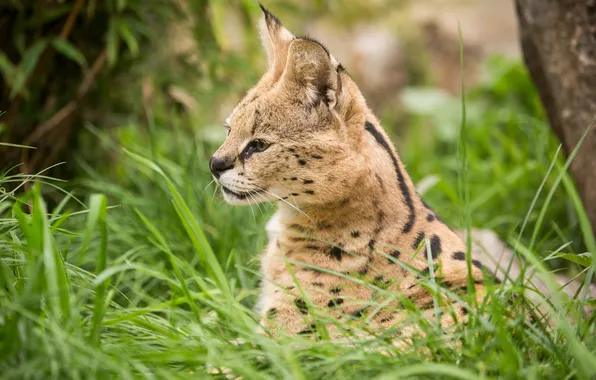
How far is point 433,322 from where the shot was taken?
7.17ft

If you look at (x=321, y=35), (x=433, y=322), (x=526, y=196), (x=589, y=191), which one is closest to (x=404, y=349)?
(x=433, y=322)

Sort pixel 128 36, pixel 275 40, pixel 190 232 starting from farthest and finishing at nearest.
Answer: pixel 128 36 < pixel 275 40 < pixel 190 232

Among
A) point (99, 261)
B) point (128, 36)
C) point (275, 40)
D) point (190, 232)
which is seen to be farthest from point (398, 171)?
point (128, 36)

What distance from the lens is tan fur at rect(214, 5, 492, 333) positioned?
262 centimetres

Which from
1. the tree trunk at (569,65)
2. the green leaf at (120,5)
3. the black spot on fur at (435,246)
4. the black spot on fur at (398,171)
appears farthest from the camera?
the green leaf at (120,5)

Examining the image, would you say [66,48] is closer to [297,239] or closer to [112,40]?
[112,40]

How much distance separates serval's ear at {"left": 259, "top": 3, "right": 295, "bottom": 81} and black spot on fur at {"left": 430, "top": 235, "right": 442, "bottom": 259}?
39.0 inches

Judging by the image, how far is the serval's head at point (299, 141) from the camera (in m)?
2.67

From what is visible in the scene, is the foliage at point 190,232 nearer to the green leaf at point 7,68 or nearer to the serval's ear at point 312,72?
the green leaf at point 7,68

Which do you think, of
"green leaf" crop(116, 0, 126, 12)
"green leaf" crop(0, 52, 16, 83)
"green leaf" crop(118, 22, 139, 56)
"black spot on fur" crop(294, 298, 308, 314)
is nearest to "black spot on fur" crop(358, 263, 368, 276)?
"black spot on fur" crop(294, 298, 308, 314)

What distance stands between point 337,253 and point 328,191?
0.85 feet

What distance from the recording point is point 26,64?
142 inches

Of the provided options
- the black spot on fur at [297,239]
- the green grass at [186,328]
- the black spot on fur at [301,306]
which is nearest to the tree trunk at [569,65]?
the green grass at [186,328]

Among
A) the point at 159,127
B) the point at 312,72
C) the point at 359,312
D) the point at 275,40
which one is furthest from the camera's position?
the point at 159,127
